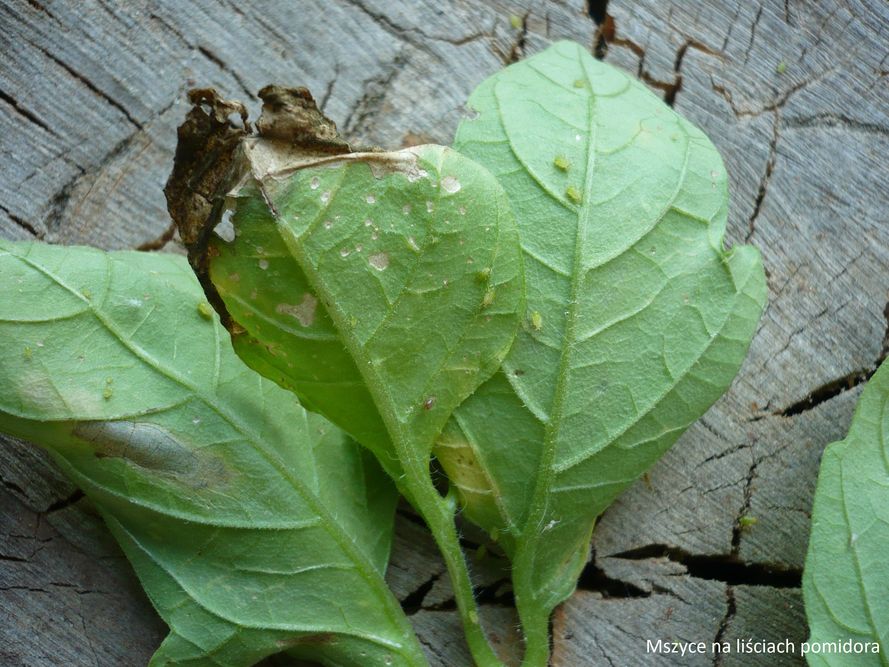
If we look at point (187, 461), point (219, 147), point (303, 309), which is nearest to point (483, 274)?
point (303, 309)

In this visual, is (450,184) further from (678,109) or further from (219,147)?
(678,109)

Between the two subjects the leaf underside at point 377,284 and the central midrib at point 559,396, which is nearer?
the leaf underside at point 377,284

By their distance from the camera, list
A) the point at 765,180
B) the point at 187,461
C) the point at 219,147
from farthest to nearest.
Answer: the point at 765,180
the point at 187,461
the point at 219,147

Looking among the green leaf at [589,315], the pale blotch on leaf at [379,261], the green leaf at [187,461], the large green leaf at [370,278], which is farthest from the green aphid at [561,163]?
the green leaf at [187,461]

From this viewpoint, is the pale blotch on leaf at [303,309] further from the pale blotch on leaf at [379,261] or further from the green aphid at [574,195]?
the green aphid at [574,195]

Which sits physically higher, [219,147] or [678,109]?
[678,109]

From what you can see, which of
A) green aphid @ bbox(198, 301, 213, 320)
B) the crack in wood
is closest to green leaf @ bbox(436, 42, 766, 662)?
the crack in wood

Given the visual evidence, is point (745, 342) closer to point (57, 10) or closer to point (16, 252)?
point (16, 252)

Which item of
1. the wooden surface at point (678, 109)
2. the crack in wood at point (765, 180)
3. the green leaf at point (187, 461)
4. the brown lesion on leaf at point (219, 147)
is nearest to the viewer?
the brown lesion on leaf at point (219, 147)
